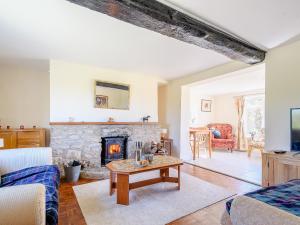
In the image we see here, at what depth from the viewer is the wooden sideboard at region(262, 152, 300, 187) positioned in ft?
8.27

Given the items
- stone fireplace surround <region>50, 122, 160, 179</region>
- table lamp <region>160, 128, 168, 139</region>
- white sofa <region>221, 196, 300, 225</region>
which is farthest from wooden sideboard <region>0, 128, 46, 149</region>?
white sofa <region>221, 196, 300, 225</region>

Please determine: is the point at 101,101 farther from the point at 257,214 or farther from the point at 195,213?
the point at 257,214

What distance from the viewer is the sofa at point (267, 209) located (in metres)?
0.93

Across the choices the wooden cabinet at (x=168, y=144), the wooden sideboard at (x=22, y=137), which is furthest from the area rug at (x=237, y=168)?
the wooden sideboard at (x=22, y=137)

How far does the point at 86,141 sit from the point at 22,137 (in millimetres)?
1297

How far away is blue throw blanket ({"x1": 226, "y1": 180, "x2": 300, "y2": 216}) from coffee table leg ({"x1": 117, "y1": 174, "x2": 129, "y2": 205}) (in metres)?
1.37

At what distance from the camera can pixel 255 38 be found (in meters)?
2.75

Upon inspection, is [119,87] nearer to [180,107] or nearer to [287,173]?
[180,107]

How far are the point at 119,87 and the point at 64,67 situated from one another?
129cm

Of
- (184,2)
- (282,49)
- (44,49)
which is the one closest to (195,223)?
(184,2)

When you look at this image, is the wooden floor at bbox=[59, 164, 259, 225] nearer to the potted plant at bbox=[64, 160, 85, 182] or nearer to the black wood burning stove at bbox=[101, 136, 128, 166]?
the potted plant at bbox=[64, 160, 85, 182]

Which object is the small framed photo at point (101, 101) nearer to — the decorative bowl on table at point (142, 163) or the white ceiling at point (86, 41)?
the white ceiling at point (86, 41)

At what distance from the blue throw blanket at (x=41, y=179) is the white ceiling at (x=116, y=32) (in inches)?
71.7

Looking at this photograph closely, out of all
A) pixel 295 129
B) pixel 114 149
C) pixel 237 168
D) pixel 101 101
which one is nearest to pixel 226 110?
pixel 237 168
